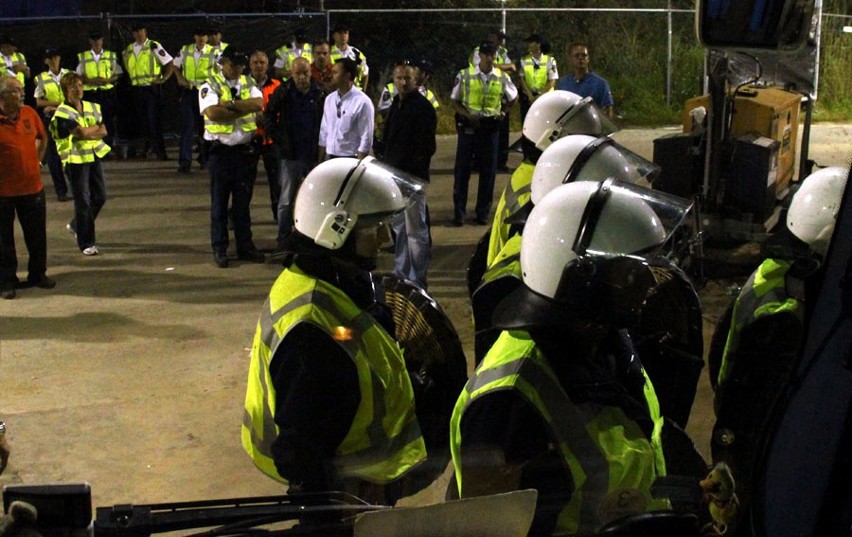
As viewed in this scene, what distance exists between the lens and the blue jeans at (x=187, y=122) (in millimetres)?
15906

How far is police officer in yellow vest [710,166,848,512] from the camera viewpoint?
3900mm

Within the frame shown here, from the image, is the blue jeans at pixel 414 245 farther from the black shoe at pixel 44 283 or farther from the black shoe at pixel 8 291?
the black shoe at pixel 8 291

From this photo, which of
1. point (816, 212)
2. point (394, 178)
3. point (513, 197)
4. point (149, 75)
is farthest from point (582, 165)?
point (149, 75)

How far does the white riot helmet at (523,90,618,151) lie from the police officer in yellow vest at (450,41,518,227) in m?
4.74

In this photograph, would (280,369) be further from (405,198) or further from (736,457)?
(736,457)

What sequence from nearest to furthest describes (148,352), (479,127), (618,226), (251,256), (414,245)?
(618,226) < (148,352) < (414,245) < (251,256) < (479,127)

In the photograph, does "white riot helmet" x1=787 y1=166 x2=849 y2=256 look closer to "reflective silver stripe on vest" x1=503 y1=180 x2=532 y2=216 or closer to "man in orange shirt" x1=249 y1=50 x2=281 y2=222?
"reflective silver stripe on vest" x1=503 y1=180 x2=532 y2=216

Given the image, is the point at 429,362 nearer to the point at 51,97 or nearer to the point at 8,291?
the point at 8,291

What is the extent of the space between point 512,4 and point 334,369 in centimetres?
2322

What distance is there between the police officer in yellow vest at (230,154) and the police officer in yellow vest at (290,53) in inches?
249

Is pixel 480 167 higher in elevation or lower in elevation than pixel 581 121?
lower

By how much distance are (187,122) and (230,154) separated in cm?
566

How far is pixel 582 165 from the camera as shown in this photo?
5.70 meters

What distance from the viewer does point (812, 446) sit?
2.01m
